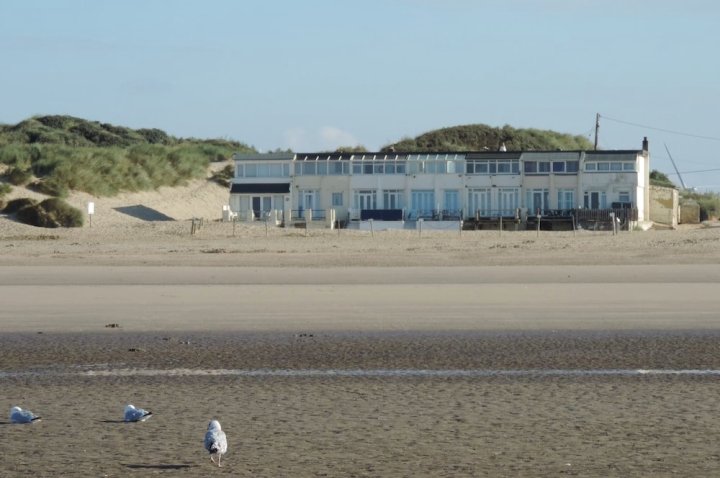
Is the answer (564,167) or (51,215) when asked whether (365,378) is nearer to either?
(51,215)

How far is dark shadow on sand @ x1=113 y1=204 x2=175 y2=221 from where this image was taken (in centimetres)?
5294

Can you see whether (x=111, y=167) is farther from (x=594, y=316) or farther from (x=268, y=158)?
(x=594, y=316)

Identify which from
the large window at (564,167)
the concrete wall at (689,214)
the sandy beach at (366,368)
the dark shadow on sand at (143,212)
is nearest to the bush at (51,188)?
the dark shadow on sand at (143,212)

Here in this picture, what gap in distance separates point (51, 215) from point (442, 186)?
18.6m

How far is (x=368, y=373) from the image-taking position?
1211 centimetres

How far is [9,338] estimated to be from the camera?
587 inches

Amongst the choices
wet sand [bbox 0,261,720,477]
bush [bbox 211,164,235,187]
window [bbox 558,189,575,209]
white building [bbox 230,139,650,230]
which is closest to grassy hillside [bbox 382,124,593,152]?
bush [bbox 211,164,235,187]

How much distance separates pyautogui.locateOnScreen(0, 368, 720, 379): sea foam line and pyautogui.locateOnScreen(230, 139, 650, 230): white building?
133 feet

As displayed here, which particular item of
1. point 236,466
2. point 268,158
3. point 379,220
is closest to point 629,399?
point 236,466

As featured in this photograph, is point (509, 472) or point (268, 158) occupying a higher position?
point (268, 158)

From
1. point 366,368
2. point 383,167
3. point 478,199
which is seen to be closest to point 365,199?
point 383,167

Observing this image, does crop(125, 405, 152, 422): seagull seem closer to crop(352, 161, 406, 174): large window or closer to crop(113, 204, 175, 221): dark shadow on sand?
crop(113, 204, 175, 221): dark shadow on sand

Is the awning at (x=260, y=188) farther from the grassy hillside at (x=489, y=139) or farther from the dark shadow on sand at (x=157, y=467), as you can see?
the dark shadow on sand at (x=157, y=467)

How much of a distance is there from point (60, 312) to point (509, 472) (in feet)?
35.9
